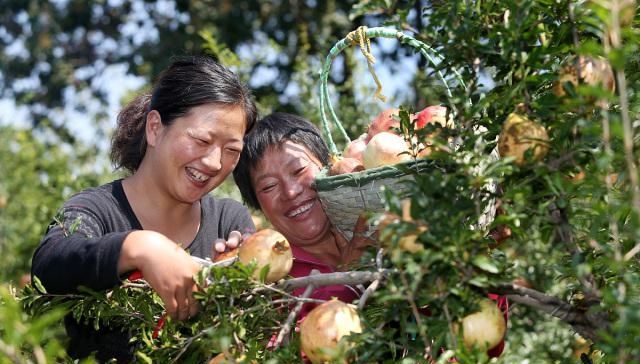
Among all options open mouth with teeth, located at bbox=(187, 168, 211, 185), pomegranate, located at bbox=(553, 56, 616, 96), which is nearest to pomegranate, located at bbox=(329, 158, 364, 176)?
open mouth with teeth, located at bbox=(187, 168, 211, 185)

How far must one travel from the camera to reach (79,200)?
235 cm

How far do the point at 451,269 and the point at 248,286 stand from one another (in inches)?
15.9

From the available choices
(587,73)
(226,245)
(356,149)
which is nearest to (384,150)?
(356,149)

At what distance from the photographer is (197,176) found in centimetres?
240

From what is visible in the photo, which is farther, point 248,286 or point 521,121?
point 248,286

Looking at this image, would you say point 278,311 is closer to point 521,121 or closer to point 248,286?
point 248,286

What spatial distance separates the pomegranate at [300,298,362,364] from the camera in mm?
1464

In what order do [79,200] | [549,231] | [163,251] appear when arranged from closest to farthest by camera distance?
1. [549,231]
2. [163,251]
3. [79,200]

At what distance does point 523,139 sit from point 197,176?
1.22 meters

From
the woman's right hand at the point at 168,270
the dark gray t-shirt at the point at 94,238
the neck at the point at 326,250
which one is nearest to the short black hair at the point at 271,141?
the dark gray t-shirt at the point at 94,238

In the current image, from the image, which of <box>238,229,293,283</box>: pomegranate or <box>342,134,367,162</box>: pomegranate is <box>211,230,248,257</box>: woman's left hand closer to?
<box>238,229,293,283</box>: pomegranate

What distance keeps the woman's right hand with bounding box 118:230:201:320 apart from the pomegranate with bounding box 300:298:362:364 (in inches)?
10.5

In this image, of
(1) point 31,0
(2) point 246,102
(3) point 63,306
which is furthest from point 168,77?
(1) point 31,0

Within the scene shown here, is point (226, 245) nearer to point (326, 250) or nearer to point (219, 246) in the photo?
point (219, 246)
